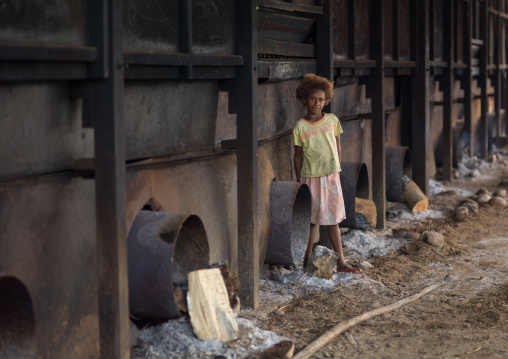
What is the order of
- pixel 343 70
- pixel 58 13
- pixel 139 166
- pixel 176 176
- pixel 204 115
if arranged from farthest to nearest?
1. pixel 343 70
2. pixel 204 115
3. pixel 176 176
4. pixel 139 166
5. pixel 58 13

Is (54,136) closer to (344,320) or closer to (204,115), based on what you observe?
(204,115)

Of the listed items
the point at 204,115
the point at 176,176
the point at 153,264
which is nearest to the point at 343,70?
the point at 204,115

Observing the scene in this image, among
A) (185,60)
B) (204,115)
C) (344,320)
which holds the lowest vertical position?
(344,320)

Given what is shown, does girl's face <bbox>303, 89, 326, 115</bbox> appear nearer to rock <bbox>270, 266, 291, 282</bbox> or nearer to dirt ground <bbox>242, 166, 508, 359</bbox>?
rock <bbox>270, 266, 291, 282</bbox>

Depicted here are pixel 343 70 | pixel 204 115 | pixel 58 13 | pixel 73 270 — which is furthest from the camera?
pixel 343 70

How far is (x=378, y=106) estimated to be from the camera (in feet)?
28.0

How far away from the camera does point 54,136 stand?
3.49m

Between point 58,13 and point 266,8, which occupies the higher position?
point 266,8

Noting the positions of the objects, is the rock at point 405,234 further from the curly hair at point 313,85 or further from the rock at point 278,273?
the curly hair at point 313,85

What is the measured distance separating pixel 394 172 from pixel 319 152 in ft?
11.5

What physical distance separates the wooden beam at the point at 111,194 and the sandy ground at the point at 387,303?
22.9 inches

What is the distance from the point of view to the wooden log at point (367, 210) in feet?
25.1

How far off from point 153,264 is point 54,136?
91 centimetres

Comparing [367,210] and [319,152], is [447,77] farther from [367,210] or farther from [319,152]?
[319,152]
